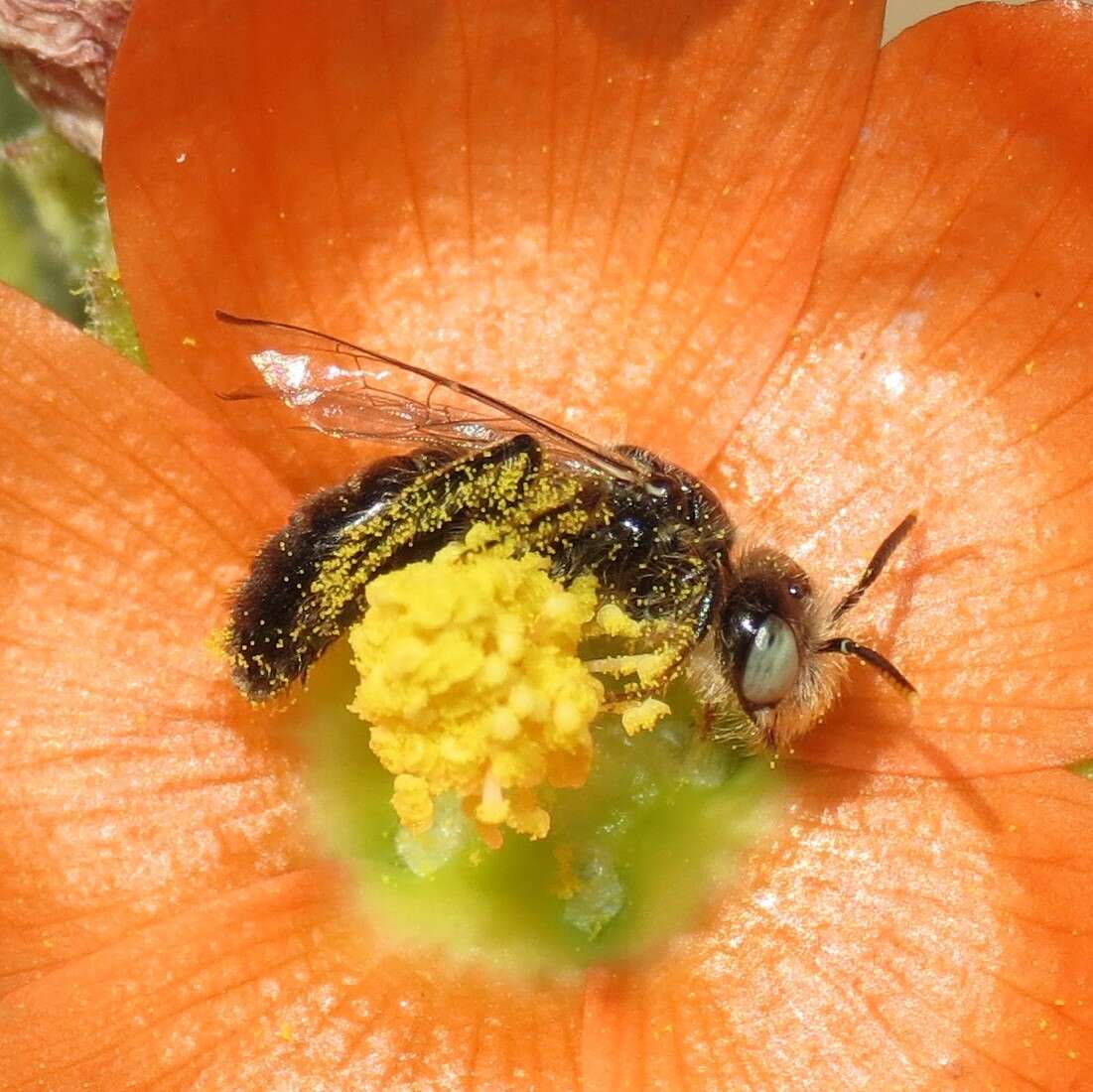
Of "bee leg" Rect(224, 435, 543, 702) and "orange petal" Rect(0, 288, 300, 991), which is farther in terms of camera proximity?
"orange petal" Rect(0, 288, 300, 991)

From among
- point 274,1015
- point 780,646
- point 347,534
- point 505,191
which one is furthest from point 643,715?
point 505,191

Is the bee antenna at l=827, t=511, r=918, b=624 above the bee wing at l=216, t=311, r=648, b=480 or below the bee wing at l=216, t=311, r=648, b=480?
above

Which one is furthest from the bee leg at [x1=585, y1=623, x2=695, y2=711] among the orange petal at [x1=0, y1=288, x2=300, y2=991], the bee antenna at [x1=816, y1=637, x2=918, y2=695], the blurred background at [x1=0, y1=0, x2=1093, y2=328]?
the blurred background at [x1=0, y1=0, x2=1093, y2=328]

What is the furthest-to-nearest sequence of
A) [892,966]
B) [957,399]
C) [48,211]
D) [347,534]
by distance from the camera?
[48,211] < [957,399] < [892,966] < [347,534]

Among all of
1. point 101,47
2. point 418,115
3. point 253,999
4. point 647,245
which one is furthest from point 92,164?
point 253,999

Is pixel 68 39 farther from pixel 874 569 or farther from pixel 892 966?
pixel 892 966

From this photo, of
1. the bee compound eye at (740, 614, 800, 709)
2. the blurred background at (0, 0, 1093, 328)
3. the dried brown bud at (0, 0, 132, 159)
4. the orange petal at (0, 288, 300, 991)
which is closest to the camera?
the bee compound eye at (740, 614, 800, 709)

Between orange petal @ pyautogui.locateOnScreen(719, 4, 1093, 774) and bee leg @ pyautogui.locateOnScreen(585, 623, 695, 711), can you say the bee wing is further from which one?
orange petal @ pyautogui.locateOnScreen(719, 4, 1093, 774)
